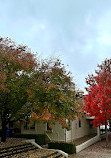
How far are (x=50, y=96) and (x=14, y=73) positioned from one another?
2.99 meters

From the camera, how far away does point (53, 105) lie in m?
9.77

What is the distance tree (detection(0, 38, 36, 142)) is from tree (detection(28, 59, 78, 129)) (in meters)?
0.81

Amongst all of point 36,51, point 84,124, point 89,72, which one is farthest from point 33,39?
point 89,72

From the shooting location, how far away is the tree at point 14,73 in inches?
394

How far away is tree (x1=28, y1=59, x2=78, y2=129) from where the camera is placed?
9.52 m

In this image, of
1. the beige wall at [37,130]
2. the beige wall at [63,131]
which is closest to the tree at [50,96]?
the beige wall at [63,131]

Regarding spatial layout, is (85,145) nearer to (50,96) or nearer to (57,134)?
(57,134)

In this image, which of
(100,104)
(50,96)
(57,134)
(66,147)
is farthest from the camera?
(57,134)

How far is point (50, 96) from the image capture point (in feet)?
32.2

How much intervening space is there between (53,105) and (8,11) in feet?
20.5

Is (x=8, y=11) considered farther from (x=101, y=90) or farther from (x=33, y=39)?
(x=101, y=90)

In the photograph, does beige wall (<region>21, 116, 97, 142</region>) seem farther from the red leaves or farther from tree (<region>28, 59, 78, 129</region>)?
tree (<region>28, 59, 78, 129</region>)

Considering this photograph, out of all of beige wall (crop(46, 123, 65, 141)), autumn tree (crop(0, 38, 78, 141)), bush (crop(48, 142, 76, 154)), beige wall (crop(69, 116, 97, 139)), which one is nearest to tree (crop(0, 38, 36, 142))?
autumn tree (crop(0, 38, 78, 141))

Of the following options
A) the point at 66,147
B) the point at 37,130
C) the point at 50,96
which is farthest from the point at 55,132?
the point at 50,96
